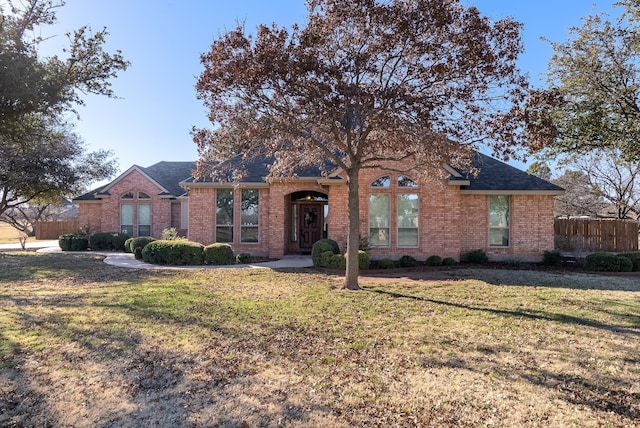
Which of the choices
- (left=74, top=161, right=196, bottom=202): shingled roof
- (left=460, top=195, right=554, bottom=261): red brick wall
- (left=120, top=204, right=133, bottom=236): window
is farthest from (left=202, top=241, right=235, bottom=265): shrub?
(left=120, top=204, right=133, bottom=236): window

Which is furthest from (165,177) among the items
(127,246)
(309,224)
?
(309,224)

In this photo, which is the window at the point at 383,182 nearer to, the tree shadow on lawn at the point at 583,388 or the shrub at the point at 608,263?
the shrub at the point at 608,263

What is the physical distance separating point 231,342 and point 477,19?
25.0 feet

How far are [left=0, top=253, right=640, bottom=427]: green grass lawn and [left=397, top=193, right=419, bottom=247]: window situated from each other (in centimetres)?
597

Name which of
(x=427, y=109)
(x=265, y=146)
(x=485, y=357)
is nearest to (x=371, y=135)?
(x=427, y=109)

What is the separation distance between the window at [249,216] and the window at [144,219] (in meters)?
8.64

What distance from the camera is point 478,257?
15.4m

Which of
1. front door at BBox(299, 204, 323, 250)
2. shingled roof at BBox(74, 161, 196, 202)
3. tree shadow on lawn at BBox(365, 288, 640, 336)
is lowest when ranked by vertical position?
tree shadow on lawn at BBox(365, 288, 640, 336)

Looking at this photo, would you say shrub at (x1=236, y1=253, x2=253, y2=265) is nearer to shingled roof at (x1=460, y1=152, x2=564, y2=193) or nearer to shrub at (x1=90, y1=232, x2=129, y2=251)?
shingled roof at (x1=460, y1=152, x2=564, y2=193)

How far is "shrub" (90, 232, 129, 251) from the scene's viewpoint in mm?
21388

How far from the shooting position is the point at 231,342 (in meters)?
5.62

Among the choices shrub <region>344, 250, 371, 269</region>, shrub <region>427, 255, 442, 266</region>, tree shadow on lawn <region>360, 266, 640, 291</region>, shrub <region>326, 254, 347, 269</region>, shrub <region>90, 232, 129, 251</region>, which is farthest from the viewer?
shrub <region>90, 232, 129, 251</region>

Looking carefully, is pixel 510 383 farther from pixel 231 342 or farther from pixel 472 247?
pixel 472 247

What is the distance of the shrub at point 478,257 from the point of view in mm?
15336
